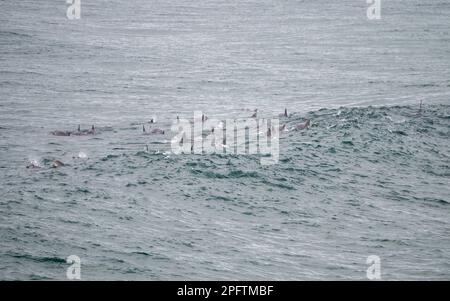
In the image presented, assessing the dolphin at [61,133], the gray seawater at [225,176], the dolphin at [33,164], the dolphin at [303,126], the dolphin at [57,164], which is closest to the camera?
the gray seawater at [225,176]

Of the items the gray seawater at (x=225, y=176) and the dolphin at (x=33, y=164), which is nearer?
the gray seawater at (x=225, y=176)

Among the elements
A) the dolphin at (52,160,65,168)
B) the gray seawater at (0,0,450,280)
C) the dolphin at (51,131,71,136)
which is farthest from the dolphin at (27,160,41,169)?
the dolphin at (51,131,71,136)

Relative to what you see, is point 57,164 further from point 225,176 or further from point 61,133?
point 225,176

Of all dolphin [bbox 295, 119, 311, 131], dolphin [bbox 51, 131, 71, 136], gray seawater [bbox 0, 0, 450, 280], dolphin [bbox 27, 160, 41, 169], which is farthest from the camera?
dolphin [bbox 51, 131, 71, 136]

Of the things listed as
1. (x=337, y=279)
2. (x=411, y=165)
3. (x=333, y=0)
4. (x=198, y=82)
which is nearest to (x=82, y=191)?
(x=337, y=279)

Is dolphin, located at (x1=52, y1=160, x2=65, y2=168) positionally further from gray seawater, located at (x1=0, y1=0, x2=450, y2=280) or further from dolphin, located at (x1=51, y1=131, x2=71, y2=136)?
dolphin, located at (x1=51, y1=131, x2=71, y2=136)

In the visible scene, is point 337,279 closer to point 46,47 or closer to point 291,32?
point 46,47

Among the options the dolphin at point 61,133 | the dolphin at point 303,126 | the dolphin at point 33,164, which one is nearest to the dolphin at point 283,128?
the dolphin at point 303,126

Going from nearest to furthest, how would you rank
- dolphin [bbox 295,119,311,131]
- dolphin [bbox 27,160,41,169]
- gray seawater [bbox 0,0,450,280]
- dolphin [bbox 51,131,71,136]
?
gray seawater [bbox 0,0,450,280] → dolphin [bbox 27,160,41,169] → dolphin [bbox 295,119,311,131] → dolphin [bbox 51,131,71,136]

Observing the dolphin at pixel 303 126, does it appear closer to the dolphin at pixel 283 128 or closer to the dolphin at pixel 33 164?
the dolphin at pixel 283 128
